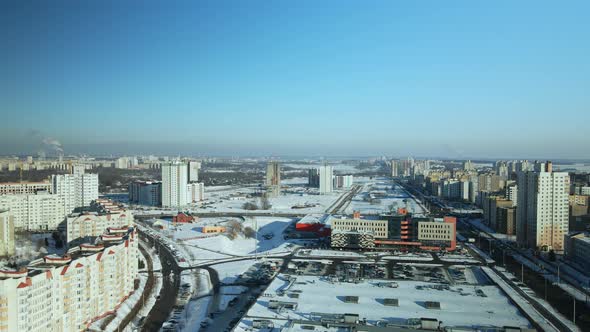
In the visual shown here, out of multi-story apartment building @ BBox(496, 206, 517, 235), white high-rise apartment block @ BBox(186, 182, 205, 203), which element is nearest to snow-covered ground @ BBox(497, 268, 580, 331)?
multi-story apartment building @ BBox(496, 206, 517, 235)

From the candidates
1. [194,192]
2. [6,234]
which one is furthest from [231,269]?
[194,192]

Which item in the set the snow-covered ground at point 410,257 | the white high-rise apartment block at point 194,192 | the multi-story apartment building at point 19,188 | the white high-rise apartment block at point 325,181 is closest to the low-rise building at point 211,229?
the snow-covered ground at point 410,257

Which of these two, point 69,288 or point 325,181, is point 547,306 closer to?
point 69,288

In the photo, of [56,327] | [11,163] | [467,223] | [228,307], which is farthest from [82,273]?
[11,163]

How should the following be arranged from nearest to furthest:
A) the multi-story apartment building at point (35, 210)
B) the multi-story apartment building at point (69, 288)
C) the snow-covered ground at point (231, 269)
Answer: the multi-story apartment building at point (69, 288) → the snow-covered ground at point (231, 269) → the multi-story apartment building at point (35, 210)

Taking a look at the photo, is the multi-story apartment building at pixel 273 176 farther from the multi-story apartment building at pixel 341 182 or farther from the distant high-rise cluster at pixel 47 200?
the distant high-rise cluster at pixel 47 200

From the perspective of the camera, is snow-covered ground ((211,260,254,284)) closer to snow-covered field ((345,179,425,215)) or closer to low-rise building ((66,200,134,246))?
low-rise building ((66,200,134,246))
